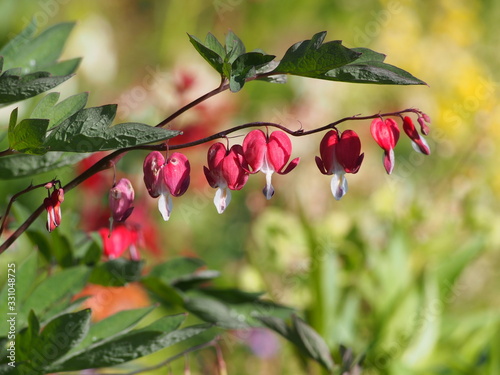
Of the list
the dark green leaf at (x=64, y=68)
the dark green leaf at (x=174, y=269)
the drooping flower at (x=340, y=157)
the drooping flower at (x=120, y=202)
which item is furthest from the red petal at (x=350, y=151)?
the dark green leaf at (x=64, y=68)

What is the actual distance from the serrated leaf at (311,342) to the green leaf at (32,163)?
1.22 feet

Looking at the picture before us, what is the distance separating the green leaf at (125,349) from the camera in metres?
0.71

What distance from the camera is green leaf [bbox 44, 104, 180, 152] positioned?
0.54m

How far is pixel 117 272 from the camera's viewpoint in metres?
0.83

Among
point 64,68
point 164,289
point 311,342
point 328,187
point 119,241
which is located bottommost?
point 311,342

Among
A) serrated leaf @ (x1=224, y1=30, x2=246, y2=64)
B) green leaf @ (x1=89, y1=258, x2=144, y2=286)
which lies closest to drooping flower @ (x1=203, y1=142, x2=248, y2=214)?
serrated leaf @ (x1=224, y1=30, x2=246, y2=64)

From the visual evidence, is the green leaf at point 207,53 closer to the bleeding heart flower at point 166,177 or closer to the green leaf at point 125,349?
the bleeding heart flower at point 166,177

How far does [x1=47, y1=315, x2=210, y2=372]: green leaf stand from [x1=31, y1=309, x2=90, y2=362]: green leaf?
3 centimetres

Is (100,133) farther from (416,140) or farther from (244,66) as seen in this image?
(416,140)

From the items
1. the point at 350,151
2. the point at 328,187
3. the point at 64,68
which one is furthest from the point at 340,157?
the point at 328,187

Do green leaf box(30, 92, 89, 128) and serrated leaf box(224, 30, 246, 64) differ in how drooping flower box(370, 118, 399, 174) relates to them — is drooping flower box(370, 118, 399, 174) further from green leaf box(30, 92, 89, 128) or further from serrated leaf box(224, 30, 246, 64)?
green leaf box(30, 92, 89, 128)

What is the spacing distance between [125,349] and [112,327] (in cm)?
5

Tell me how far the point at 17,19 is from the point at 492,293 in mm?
2073

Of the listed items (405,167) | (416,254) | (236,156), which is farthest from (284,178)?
(236,156)
